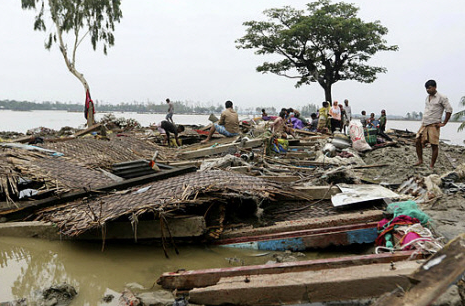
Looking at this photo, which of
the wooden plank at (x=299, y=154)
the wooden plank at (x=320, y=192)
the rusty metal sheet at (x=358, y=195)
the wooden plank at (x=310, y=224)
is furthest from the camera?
the wooden plank at (x=299, y=154)

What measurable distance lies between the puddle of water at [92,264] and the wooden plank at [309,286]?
780mm

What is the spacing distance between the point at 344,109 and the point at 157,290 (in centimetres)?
1422

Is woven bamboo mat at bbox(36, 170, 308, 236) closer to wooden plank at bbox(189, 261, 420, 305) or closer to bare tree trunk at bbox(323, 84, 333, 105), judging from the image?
Result: wooden plank at bbox(189, 261, 420, 305)

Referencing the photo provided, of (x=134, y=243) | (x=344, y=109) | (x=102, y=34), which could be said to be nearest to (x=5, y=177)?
(x=134, y=243)

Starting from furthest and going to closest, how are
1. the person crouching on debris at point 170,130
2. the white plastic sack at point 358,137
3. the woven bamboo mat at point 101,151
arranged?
the person crouching on debris at point 170,130 → the white plastic sack at point 358,137 → the woven bamboo mat at point 101,151

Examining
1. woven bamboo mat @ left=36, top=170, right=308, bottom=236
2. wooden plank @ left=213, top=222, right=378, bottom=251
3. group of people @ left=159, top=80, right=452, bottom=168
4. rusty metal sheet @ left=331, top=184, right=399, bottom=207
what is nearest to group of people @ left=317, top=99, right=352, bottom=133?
group of people @ left=159, top=80, right=452, bottom=168

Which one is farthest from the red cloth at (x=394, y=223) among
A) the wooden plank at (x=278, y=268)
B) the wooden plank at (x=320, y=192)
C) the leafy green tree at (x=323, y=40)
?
the leafy green tree at (x=323, y=40)

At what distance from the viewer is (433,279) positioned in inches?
52.9

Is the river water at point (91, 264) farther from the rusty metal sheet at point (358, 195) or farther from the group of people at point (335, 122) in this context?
the group of people at point (335, 122)

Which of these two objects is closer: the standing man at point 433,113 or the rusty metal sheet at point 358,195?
the rusty metal sheet at point 358,195

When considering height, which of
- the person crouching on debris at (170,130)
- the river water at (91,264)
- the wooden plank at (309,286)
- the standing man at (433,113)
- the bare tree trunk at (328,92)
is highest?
the bare tree trunk at (328,92)

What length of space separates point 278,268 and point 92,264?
5.90ft

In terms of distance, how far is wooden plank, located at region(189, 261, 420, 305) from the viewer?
1.68 metres

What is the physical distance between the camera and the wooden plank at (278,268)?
1.96 metres
